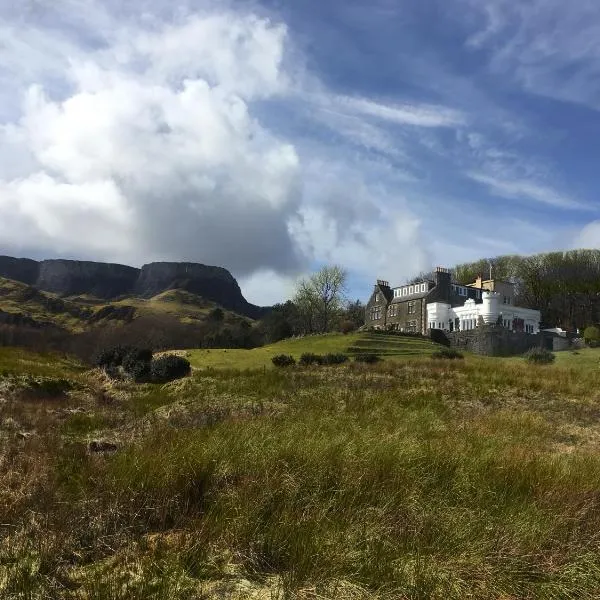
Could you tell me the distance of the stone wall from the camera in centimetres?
5928

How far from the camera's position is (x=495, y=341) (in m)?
59.5

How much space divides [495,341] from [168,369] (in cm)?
4273

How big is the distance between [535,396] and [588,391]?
10.2 feet

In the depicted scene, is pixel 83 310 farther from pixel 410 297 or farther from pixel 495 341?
pixel 495 341

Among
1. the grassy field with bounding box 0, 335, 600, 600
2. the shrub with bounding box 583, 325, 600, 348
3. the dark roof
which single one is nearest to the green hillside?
the dark roof

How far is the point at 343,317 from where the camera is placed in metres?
88.7

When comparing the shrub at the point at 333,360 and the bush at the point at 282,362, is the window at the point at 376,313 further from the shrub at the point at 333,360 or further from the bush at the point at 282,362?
the bush at the point at 282,362

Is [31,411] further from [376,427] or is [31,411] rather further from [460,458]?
[460,458]

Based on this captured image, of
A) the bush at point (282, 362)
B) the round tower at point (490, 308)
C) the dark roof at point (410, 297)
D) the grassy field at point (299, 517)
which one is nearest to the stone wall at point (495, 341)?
the round tower at point (490, 308)

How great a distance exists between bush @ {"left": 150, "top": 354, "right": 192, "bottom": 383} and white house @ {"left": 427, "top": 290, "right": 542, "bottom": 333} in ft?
145

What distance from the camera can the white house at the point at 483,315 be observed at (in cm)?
6444

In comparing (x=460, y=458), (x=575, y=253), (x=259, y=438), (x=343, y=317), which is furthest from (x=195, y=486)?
(x=575, y=253)

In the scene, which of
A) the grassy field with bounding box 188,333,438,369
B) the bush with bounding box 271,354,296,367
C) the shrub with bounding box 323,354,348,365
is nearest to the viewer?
the bush with bounding box 271,354,296,367

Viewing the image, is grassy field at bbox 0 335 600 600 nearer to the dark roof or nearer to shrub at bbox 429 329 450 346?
shrub at bbox 429 329 450 346
